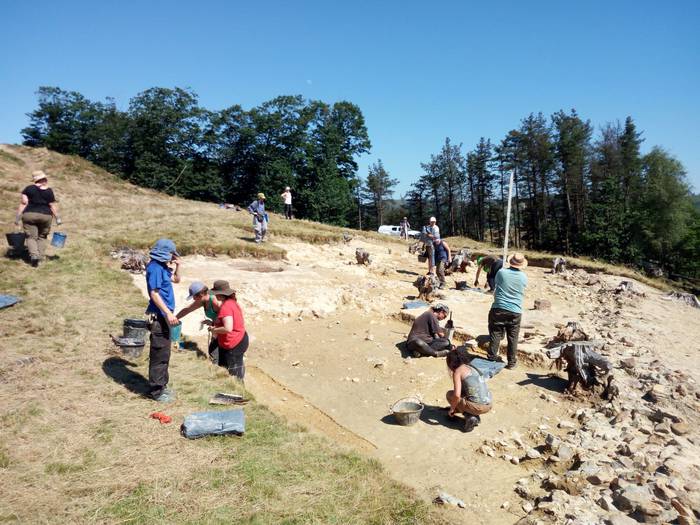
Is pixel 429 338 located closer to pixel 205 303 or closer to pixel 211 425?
pixel 205 303

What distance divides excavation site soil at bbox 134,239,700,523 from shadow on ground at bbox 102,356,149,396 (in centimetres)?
166

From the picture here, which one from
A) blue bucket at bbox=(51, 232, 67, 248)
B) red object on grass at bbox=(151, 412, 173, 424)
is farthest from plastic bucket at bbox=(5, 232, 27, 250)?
red object on grass at bbox=(151, 412, 173, 424)

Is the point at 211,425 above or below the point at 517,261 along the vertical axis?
below

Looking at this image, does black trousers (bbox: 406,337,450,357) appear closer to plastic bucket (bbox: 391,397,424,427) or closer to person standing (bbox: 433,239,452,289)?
plastic bucket (bbox: 391,397,424,427)

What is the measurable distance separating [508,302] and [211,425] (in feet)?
15.4

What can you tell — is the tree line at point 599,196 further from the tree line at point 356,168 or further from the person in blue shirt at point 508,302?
the person in blue shirt at point 508,302

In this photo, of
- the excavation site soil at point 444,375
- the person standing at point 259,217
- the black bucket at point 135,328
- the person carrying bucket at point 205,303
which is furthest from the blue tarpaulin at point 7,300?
the person standing at point 259,217

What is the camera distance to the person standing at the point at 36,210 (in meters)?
8.42

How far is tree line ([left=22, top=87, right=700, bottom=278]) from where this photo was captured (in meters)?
34.6

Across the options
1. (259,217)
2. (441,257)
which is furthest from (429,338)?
(259,217)

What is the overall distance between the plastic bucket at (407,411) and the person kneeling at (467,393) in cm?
48

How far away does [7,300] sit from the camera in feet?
23.4

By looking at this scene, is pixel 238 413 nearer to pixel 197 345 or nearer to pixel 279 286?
pixel 197 345

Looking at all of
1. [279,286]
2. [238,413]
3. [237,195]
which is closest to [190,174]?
[237,195]
